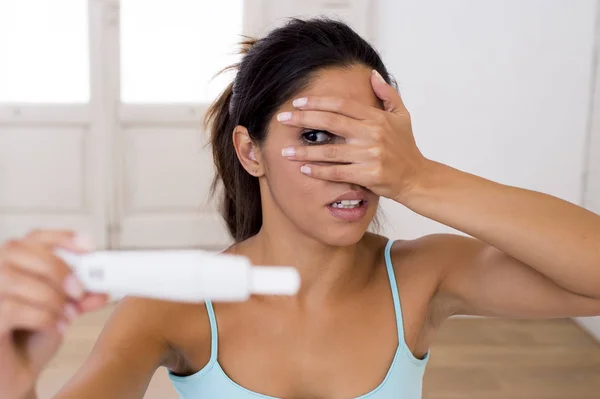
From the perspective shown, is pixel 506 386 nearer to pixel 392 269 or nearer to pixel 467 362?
pixel 467 362

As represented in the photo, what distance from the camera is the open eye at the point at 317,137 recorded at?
103cm

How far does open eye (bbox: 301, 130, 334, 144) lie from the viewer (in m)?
1.03

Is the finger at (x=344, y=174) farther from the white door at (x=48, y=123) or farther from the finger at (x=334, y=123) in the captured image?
the white door at (x=48, y=123)

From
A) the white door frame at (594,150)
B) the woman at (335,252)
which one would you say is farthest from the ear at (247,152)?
the white door frame at (594,150)

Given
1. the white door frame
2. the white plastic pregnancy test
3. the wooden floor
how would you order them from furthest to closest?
1. the white door frame
2. the wooden floor
3. the white plastic pregnancy test

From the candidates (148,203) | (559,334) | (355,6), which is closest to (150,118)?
(148,203)

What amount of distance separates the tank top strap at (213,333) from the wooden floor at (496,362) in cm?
136

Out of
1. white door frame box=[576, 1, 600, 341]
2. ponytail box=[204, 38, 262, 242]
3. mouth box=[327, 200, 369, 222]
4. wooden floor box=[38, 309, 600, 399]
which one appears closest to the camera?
mouth box=[327, 200, 369, 222]

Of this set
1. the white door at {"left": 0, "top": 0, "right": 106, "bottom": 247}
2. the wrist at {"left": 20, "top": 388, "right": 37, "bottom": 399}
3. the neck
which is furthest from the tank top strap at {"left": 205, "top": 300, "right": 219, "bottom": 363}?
the white door at {"left": 0, "top": 0, "right": 106, "bottom": 247}

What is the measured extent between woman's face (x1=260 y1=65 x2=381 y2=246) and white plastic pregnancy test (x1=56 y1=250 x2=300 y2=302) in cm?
49

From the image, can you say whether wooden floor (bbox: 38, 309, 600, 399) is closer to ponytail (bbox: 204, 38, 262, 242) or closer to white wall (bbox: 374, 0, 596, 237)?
white wall (bbox: 374, 0, 596, 237)

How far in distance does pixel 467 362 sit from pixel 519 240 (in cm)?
186

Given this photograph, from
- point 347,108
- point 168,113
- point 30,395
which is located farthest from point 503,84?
point 30,395

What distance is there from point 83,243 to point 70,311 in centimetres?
6
